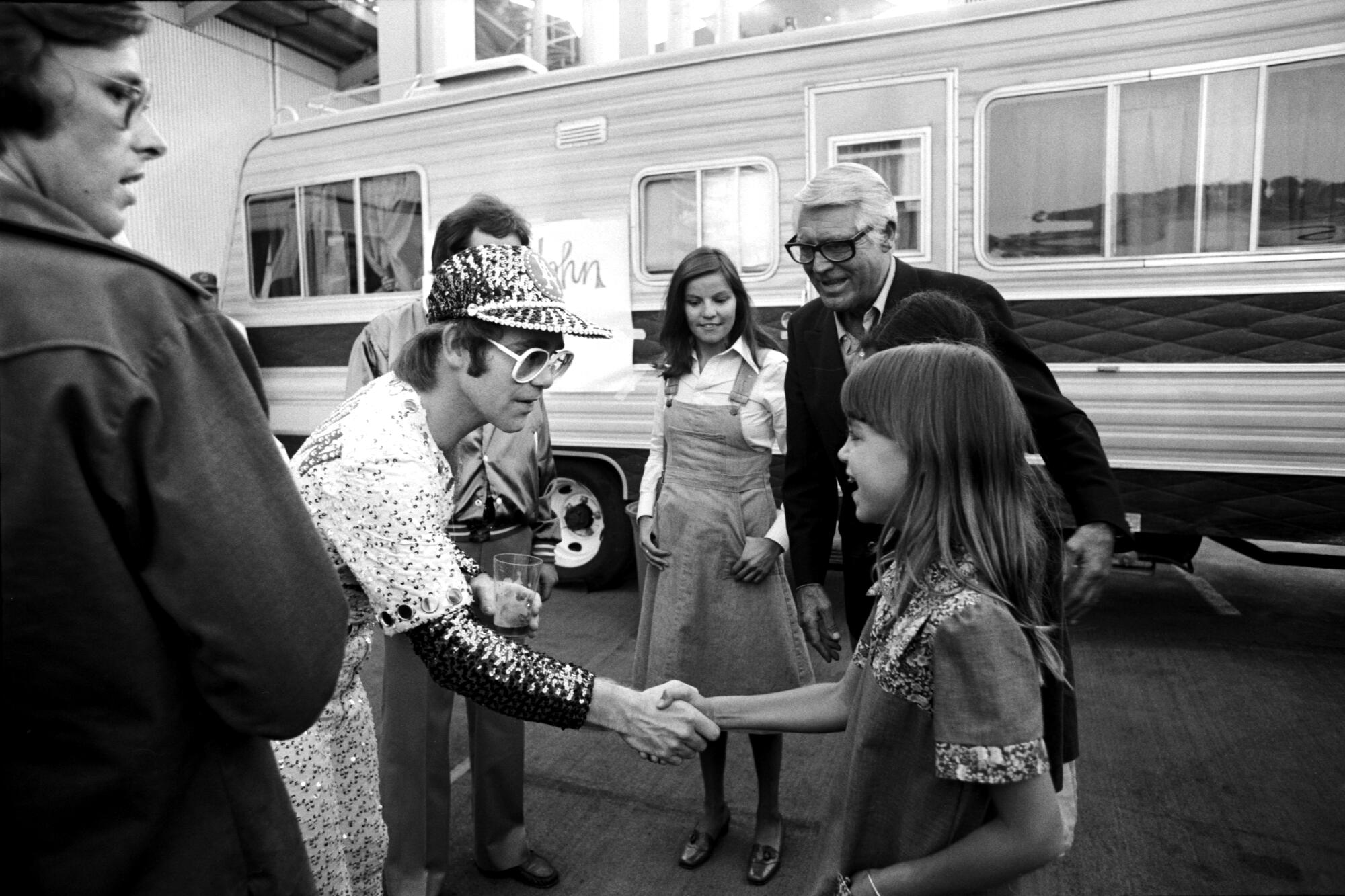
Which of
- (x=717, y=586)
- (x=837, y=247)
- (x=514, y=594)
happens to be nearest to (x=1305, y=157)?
(x=837, y=247)

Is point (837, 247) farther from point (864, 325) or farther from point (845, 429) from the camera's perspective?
point (845, 429)

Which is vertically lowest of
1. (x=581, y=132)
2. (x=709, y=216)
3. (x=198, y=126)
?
(x=709, y=216)

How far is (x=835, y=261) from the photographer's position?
263 centimetres

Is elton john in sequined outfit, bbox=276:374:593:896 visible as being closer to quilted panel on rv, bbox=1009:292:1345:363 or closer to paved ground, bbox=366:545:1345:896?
paved ground, bbox=366:545:1345:896

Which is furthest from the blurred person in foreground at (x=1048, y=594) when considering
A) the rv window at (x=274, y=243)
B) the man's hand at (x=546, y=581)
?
the rv window at (x=274, y=243)

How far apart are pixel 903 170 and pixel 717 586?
10.2 ft

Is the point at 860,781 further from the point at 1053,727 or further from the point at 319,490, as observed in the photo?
the point at 319,490

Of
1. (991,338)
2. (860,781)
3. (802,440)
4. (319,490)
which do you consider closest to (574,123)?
(802,440)

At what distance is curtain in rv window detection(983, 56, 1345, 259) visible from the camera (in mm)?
4453

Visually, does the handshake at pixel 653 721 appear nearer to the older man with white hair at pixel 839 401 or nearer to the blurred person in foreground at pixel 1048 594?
the blurred person in foreground at pixel 1048 594

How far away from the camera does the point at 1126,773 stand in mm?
3695

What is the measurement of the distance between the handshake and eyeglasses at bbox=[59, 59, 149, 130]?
1.26 meters

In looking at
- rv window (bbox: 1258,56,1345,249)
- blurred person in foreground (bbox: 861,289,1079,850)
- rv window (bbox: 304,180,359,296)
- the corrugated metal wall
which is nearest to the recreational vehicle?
rv window (bbox: 1258,56,1345,249)

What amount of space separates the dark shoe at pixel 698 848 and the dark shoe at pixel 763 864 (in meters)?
0.16
